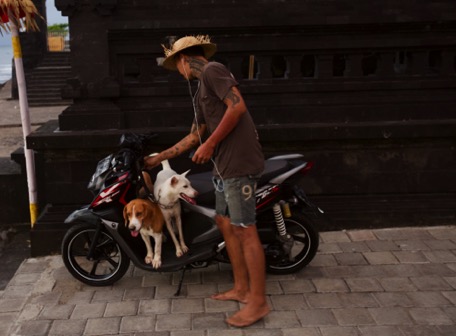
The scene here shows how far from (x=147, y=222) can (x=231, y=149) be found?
0.99 m

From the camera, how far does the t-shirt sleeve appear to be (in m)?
3.92

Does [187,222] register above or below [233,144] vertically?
below

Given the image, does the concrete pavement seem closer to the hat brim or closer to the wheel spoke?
the wheel spoke

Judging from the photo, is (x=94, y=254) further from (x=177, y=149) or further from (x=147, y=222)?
(x=177, y=149)

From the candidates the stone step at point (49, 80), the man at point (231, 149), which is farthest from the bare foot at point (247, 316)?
the stone step at point (49, 80)

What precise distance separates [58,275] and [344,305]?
8.31ft

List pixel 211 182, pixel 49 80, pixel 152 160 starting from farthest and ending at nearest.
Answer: pixel 49 80 < pixel 211 182 < pixel 152 160

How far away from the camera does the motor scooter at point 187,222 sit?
4645mm

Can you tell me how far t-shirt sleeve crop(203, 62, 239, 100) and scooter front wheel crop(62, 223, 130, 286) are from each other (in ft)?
5.42

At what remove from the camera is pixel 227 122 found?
12.9 ft

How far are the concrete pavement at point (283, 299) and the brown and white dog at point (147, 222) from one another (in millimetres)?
331

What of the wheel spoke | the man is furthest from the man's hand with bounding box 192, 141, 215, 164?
the wheel spoke

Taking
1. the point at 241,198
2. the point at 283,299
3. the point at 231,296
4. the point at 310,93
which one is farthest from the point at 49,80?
the point at 241,198

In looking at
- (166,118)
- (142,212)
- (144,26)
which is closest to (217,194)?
(142,212)
